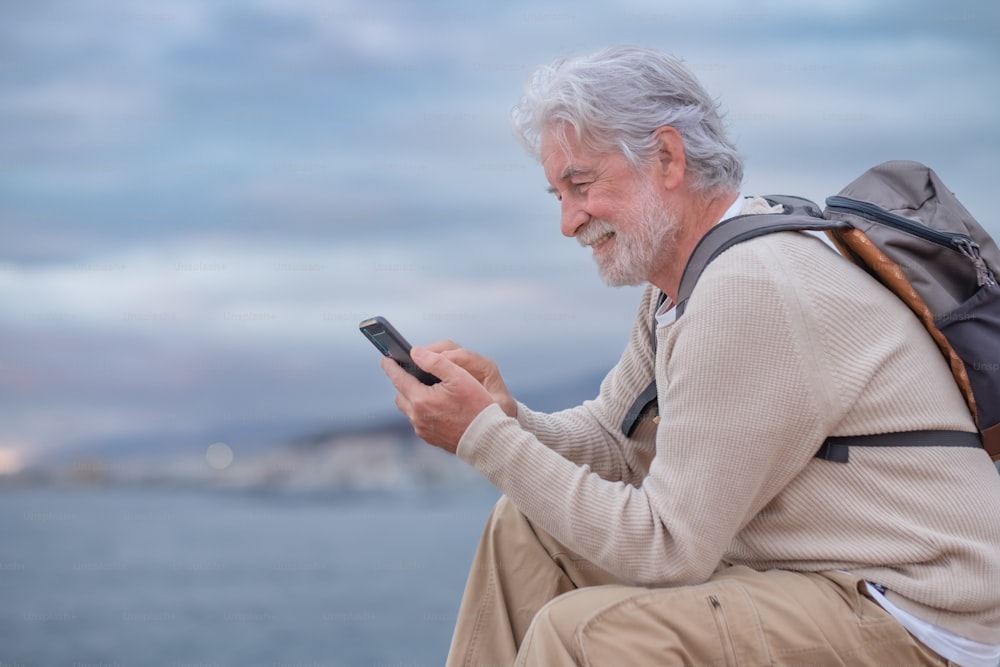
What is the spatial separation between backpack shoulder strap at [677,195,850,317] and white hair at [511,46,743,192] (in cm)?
22

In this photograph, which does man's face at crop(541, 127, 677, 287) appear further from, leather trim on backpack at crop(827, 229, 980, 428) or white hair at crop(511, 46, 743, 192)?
leather trim on backpack at crop(827, 229, 980, 428)

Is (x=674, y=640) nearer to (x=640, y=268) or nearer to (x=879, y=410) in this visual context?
(x=879, y=410)

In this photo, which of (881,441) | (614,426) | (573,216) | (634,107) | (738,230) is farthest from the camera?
(614,426)

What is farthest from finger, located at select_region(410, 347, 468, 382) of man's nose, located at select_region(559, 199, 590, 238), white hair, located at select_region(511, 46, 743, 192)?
white hair, located at select_region(511, 46, 743, 192)

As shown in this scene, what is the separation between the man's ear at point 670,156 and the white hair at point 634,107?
1 cm

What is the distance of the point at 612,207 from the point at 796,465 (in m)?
0.69

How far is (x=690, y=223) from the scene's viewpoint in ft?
7.17

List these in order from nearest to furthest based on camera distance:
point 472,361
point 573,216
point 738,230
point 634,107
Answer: point 738,230 → point 634,107 → point 573,216 → point 472,361

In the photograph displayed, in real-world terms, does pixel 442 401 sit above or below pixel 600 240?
below

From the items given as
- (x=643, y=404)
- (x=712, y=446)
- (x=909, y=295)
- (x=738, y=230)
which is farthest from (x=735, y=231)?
(x=643, y=404)

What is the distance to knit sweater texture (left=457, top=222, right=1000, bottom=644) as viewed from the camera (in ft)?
5.82

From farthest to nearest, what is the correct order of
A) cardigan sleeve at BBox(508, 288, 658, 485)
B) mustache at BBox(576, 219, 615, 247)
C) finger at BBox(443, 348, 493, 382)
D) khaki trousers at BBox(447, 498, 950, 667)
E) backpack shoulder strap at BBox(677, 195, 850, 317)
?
cardigan sleeve at BBox(508, 288, 658, 485) → finger at BBox(443, 348, 493, 382) → mustache at BBox(576, 219, 615, 247) → backpack shoulder strap at BBox(677, 195, 850, 317) → khaki trousers at BBox(447, 498, 950, 667)

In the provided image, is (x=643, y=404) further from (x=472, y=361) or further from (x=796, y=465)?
Answer: (x=796, y=465)

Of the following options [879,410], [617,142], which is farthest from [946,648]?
[617,142]
